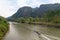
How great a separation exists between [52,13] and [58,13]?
270 inches

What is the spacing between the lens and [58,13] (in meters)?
126

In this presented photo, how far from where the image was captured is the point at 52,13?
434 feet
